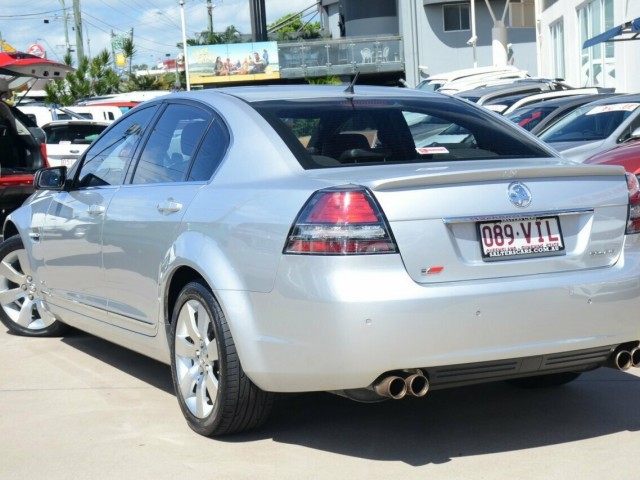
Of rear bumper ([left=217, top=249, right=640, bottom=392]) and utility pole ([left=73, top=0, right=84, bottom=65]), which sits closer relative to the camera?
rear bumper ([left=217, top=249, right=640, bottom=392])

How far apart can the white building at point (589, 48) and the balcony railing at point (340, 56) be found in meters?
24.6

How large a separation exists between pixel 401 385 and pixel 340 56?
6303 centimetres

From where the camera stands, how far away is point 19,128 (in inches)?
478

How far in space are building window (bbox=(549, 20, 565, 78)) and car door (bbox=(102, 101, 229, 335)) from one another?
106 ft

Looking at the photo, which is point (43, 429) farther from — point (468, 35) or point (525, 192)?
point (468, 35)

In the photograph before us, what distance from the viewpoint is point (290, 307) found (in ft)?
14.0

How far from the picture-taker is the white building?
2522 centimetres

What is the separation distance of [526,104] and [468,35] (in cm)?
4404

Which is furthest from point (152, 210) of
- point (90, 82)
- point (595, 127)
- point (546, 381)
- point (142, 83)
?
point (142, 83)

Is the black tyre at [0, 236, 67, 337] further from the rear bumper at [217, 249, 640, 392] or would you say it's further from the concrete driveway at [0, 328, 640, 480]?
the rear bumper at [217, 249, 640, 392]

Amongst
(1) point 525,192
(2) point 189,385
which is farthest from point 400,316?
(2) point 189,385

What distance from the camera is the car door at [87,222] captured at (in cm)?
592

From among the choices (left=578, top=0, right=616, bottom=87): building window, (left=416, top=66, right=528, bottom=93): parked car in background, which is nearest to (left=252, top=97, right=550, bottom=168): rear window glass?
(left=416, top=66, right=528, bottom=93): parked car in background

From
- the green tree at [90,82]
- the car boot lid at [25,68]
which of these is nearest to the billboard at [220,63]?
the green tree at [90,82]
